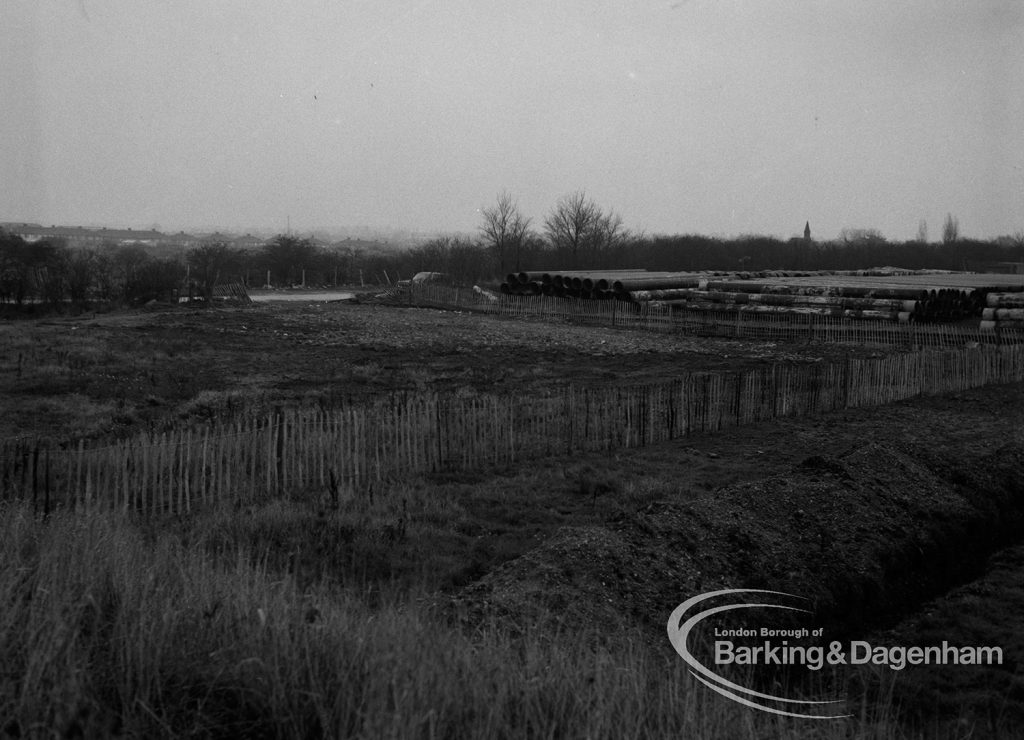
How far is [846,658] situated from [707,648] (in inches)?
40.1

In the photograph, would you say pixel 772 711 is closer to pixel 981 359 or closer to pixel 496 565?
pixel 496 565

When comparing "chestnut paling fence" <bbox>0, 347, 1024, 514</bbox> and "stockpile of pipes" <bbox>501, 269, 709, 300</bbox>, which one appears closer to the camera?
"chestnut paling fence" <bbox>0, 347, 1024, 514</bbox>

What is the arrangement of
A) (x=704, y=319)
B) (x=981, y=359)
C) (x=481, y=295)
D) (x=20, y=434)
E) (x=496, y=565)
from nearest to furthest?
(x=496, y=565) < (x=20, y=434) < (x=981, y=359) < (x=704, y=319) < (x=481, y=295)

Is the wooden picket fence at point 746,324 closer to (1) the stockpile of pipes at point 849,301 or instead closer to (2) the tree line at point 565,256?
(1) the stockpile of pipes at point 849,301

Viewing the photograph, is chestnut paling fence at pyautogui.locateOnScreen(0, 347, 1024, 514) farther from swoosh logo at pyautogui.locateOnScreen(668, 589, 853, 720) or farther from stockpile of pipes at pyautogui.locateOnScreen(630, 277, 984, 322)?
stockpile of pipes at pyautogui.locateOnScreen(630, 277, 984, 322)

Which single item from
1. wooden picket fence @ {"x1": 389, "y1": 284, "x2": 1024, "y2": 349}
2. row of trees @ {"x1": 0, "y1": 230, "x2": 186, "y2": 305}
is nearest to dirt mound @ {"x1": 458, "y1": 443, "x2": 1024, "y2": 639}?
wooden picket fence @ {"x1": 389, "y1": 284, "x2": 1024, "y2": 349}

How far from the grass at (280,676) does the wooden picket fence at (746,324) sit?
22861 millimetres

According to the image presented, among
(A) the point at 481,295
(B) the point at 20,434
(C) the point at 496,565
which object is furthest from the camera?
(A) the point at 481,295

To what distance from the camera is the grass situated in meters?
3.04

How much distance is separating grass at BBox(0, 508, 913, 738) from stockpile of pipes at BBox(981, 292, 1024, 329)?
84.0 ft

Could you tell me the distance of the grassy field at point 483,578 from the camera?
3.22 m

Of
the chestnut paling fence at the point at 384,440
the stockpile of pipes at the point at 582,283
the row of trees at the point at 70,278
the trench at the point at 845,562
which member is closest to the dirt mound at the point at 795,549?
the trench at the point at 845,562

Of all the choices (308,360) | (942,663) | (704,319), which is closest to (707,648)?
(942,663)

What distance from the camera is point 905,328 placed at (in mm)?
24984
